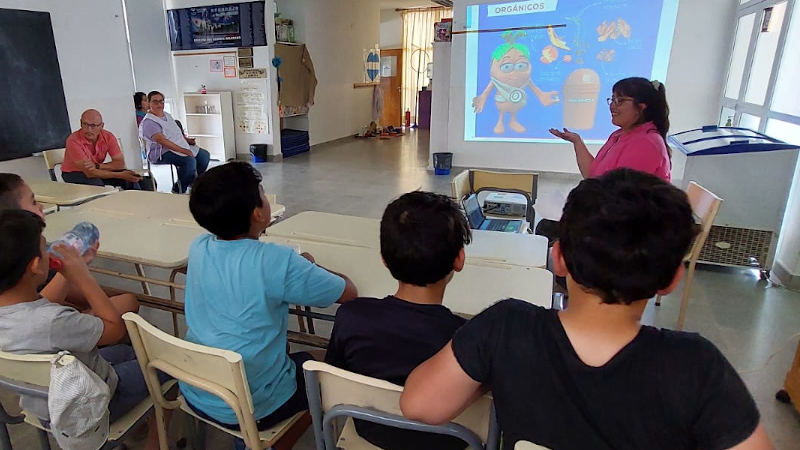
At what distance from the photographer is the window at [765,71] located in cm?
353

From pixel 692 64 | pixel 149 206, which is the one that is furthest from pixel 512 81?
pixel 149 206

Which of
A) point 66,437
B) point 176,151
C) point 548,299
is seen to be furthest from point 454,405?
point 176,151

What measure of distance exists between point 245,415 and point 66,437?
459 millimetres

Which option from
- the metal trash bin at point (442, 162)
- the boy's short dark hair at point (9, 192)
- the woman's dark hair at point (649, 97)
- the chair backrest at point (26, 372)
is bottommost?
the metal trash bin at point (442, 162)

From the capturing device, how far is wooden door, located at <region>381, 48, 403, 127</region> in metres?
12.2

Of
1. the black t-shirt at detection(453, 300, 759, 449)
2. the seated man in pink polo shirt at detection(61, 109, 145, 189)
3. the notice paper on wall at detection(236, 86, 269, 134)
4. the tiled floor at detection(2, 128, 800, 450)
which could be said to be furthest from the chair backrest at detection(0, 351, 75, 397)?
the notice paper on wall at detection(236, 86, 269, 134)

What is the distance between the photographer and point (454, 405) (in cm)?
84

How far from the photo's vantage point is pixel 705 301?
2975 mm

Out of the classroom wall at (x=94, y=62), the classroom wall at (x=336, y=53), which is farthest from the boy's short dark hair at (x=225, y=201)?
the classroom wall at (x=336, y=53)

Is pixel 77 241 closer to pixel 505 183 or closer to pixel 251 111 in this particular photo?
pixel 505 183

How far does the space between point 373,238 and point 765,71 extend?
4212 millimetres

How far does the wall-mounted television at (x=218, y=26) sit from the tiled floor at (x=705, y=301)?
2039 mm

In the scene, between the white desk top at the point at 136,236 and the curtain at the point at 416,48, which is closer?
the white desk top at the point at 136,236

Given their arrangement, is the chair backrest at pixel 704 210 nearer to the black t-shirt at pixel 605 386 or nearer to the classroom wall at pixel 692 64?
A: the black t-shirt at pixel 605 386
